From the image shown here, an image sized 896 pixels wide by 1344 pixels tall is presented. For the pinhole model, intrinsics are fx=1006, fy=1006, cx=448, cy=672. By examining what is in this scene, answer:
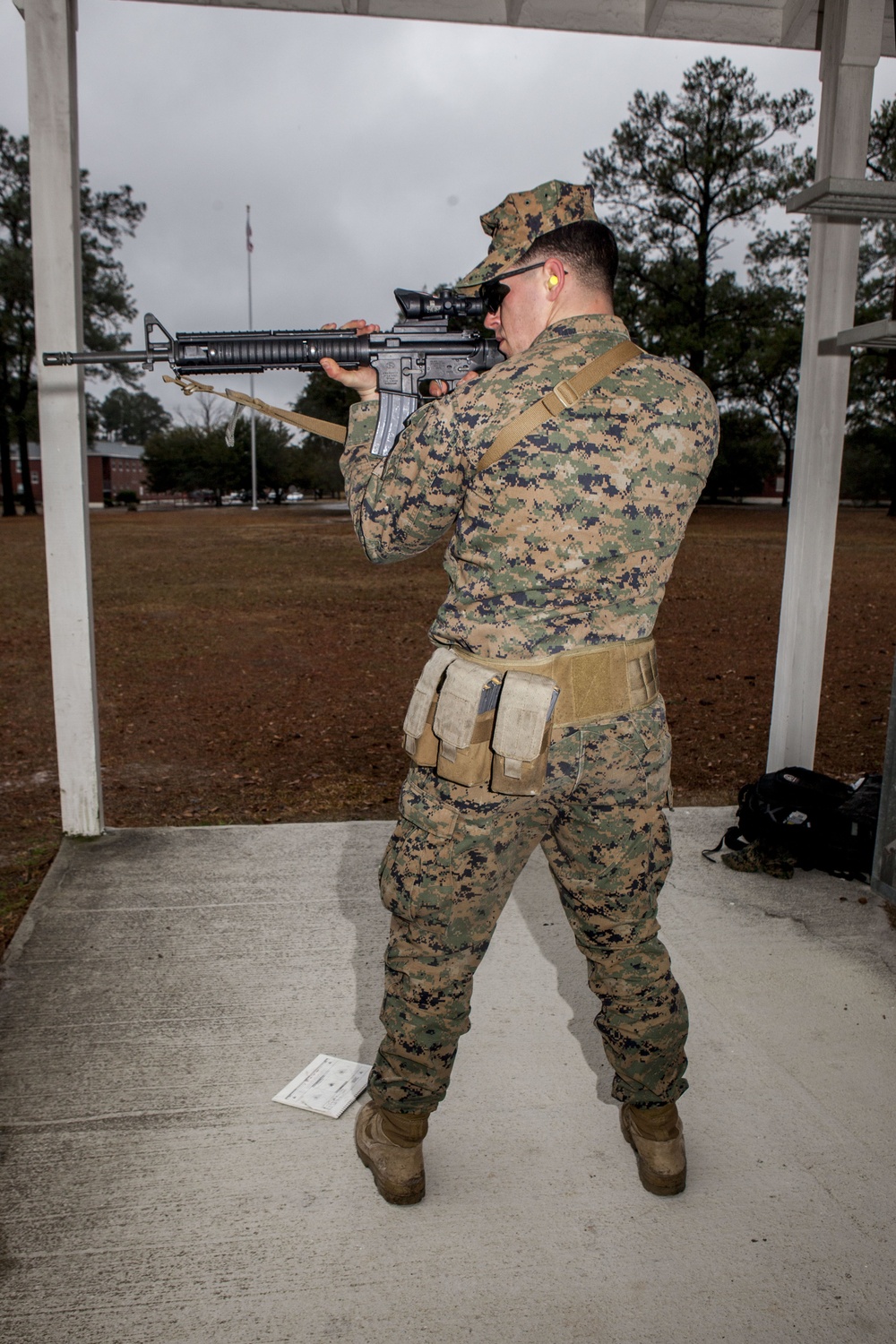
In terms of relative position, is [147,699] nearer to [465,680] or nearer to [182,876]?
[182,876]

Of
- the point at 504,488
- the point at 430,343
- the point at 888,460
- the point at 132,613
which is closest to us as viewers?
the point at 504,488

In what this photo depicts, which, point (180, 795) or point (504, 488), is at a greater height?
point (504, 488)

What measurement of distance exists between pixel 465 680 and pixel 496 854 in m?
0.36

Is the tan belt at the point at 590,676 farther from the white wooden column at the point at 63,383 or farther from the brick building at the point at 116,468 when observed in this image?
the brick building at the point at 116,468

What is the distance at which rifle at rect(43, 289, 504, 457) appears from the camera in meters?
2.42

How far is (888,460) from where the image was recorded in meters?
35.0

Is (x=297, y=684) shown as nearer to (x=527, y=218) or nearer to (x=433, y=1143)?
(x=433, y=1143)

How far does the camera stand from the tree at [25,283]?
106 ft

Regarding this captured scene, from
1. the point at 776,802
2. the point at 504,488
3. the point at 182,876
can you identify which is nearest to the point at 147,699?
the point at 182,876

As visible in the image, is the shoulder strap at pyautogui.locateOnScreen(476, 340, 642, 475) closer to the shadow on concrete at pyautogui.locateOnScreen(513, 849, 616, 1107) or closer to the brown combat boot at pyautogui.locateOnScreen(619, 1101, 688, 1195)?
the brown combat boot at pyautogui.locateOnScreen(619, 1101, 688, 1195)

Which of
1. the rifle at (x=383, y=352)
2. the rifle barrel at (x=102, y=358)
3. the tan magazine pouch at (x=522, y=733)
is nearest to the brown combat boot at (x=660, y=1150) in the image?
the tan magazine pouch at (x=522, y=733)

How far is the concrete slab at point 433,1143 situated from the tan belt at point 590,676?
108 centimetres

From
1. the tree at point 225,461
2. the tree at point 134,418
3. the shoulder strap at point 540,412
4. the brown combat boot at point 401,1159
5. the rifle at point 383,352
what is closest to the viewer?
the shoulder strap at point 540,412

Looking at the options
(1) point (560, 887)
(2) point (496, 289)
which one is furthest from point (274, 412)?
(1) point (560, 887)
